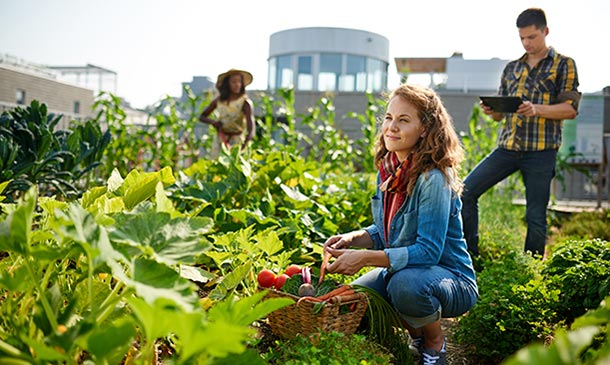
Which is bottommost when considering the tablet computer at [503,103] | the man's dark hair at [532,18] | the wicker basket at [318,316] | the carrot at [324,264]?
the wicker basket at [318,316]

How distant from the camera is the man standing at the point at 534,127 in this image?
375cm

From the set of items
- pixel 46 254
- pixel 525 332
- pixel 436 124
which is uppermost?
pixel 436 124

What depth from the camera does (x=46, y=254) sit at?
3.84 ft

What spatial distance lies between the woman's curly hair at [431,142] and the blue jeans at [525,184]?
5.44ft

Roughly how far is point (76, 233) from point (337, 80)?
24108mm

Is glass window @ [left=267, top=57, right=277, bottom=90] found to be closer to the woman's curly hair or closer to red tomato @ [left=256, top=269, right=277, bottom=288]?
the woman's curly hair

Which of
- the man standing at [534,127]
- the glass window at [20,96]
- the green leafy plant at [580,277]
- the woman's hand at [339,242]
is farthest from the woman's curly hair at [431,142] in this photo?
the glass window at [20,96]

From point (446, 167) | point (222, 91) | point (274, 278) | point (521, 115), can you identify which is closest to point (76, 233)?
point (274, 278)

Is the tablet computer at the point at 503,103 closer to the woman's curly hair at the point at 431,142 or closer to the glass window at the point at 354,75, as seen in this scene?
the woman's curly hair at the point at 431,142

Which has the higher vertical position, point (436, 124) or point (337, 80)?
point (337, 80)

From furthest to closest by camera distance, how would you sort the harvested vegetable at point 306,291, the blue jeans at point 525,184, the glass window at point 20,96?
1. the glass window at point 20,96
2. the blue jeans at point 525,184
3. the harvested vegetable at point 306,291

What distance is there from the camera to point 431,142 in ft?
7.49

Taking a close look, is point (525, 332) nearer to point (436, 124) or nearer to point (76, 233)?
point (436, 124)

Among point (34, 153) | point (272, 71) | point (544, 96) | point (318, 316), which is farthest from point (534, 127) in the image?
point (272, 71)
